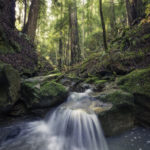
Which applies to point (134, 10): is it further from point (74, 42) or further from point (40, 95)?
point (40, 95)

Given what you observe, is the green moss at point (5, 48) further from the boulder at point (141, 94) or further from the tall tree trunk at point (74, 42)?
the tall tree trunk at point (74, 42)

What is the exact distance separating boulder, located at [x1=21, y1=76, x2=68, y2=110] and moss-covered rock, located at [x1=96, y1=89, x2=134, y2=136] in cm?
214

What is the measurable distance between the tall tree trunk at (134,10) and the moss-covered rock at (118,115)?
8446 mm

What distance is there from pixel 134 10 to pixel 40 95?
34.2ft

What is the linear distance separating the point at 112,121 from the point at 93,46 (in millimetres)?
17984

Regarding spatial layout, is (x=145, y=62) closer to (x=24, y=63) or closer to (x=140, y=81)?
(x=140, y=81)

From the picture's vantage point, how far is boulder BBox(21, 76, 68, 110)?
4.71 metres

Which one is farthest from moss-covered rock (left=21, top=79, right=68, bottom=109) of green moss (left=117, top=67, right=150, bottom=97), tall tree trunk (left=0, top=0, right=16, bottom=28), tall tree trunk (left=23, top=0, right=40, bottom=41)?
tall tree trunk (left=23, top=0, right=40, bottom=41)

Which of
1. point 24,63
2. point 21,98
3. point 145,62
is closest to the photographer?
point 21,98

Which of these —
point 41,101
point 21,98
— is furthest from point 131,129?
point 21,98

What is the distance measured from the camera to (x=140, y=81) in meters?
4.45

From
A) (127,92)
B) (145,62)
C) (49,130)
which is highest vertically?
(145,62)

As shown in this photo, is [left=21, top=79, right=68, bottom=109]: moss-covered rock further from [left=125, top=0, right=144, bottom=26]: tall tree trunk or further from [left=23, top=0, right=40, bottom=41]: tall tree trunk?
[left=125, top=0, right=144, bottom=26]: tall tree trunk

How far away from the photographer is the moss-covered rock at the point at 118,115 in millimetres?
3705
